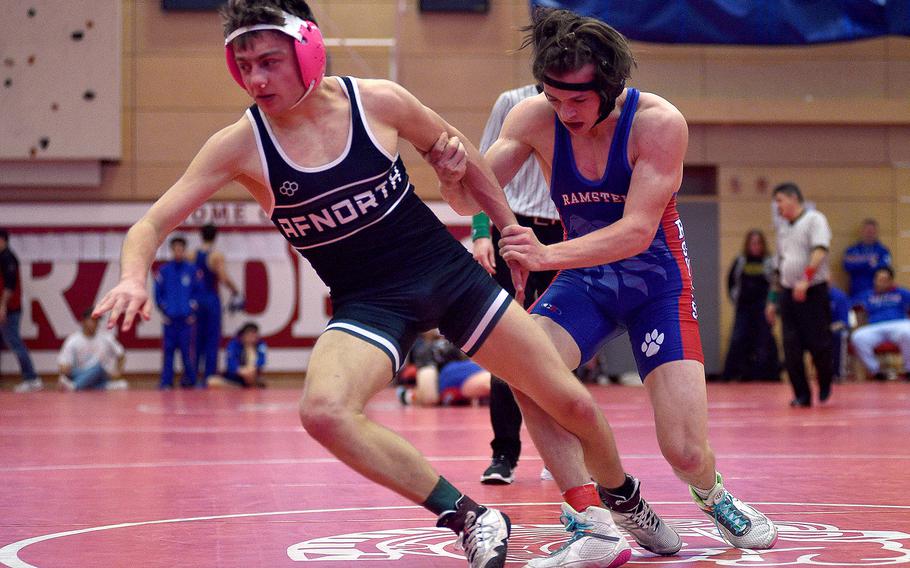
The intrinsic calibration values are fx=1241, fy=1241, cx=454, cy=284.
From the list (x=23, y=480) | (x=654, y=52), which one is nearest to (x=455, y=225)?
(x=654, y=52)

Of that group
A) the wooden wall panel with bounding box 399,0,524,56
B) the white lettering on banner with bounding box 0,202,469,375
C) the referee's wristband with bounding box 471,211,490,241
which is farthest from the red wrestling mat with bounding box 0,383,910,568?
the wooden wall panel with bounding box 399,0,524,56

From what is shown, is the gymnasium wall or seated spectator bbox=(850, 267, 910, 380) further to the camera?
the gymnasium wall

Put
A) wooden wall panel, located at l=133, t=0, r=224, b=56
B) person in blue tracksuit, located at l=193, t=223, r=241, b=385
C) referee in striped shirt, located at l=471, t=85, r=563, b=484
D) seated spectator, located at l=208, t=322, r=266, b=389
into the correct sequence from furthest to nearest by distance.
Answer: wooden wall panel, located at l=133, t=0, r=224, b=56 < seated spectator, located at l=208, t=322, r=266, b=389 < person in blue tracksuit, located at l=193, t=223, r=241, b=385 < referee in striped shirt, located at l=471, t=85, r=563, b=484

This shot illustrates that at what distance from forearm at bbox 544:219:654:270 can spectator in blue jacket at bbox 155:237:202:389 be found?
1219 cm

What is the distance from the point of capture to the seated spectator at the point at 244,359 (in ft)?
51.3

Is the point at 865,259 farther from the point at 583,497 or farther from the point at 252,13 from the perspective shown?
the point at 252,13

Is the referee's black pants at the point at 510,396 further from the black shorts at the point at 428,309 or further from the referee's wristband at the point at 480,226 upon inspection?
the black shorts at the point at 428,309

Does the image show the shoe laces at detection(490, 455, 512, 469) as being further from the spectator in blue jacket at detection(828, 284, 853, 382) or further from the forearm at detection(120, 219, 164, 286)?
the spectator in blue jacket at detection(828, 284, 853, 382)

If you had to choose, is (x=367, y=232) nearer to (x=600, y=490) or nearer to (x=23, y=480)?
(x=600, y=490)

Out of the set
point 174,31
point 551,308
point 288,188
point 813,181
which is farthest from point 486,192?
point 813,181

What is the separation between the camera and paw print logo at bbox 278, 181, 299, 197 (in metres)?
3.32

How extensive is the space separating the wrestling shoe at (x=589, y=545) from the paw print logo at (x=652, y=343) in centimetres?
60

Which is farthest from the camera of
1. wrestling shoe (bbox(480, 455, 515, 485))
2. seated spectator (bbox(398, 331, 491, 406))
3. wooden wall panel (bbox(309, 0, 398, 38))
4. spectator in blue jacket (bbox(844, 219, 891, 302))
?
wooden wall panel (bbox(309, 0, 398, 38))

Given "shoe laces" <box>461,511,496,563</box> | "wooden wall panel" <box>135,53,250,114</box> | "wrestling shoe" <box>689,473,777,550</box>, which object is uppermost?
"wooden wall panel" <box>135,53,250,114</box>
